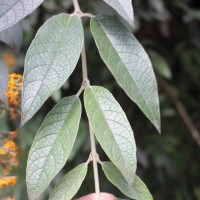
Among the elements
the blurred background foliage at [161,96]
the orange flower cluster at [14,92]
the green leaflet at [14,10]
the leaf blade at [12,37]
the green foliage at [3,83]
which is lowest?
the blurred background foliage at [161,96]

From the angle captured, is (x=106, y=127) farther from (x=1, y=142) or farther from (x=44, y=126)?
(x=1, y=142)

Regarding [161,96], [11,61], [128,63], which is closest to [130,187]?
[128,63]

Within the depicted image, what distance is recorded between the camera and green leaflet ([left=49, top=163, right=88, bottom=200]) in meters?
0.70

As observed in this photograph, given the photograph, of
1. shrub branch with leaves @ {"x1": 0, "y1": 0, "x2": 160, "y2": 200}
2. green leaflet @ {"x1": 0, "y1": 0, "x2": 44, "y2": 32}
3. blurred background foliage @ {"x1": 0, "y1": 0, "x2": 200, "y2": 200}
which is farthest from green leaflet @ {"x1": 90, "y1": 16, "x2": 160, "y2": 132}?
blurred background foliage @ {"x1": 0, "y1": 0, "x2": 200, "y2": 200}

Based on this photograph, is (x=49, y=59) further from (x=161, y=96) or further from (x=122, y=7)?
(x=161, y=96)

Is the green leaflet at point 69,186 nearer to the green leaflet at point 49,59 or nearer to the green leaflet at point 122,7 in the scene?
the green leaflet at point 49,59

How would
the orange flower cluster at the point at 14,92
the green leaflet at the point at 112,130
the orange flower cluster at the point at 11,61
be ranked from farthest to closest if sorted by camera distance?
the orange flower cluster at the point at 11,61 → the orange flower cluster at the point at 14,92 → the green leaflet at the point at 112,130

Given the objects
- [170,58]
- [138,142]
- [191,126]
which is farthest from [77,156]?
[170,58]

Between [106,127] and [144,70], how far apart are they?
0.13m

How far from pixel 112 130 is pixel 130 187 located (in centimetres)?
8

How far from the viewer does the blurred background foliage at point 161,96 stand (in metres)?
1.58

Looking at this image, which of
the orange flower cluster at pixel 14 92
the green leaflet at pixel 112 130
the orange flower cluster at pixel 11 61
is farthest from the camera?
the orange flower cluster at pixel 11 61

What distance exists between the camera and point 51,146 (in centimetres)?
70

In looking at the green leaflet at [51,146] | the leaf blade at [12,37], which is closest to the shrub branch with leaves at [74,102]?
the green leaflet at [51,146]
